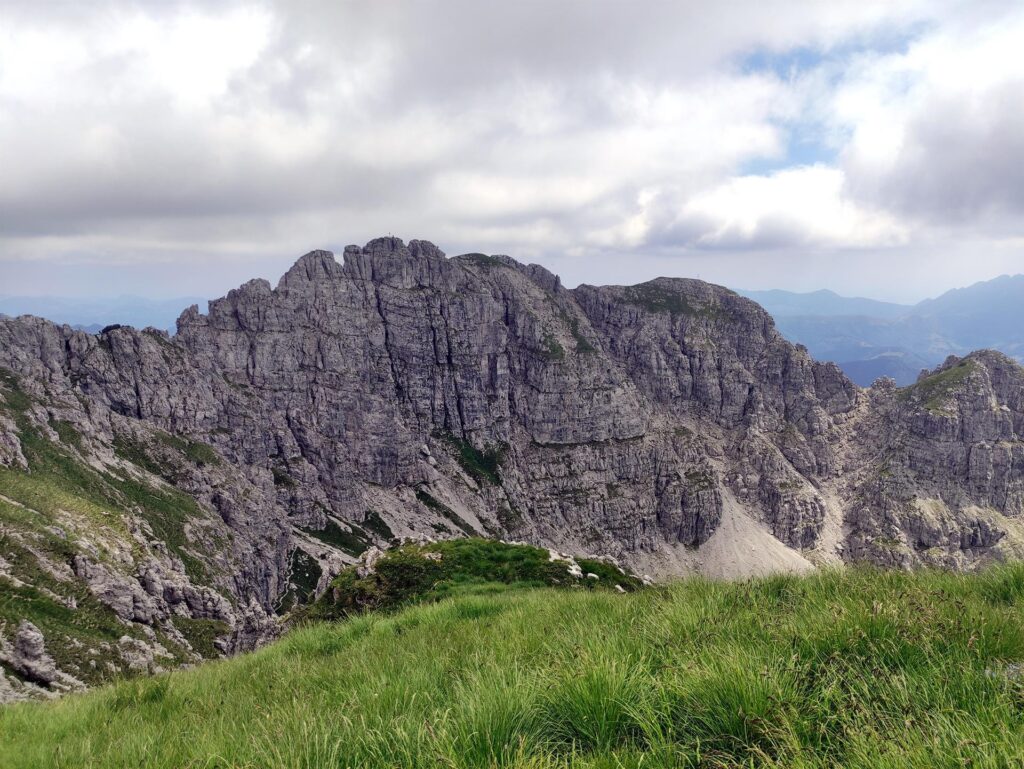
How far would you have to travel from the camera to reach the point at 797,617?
6281mm

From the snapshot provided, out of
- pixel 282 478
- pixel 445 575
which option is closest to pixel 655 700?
pixel 445 575

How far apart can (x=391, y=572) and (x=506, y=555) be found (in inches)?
274

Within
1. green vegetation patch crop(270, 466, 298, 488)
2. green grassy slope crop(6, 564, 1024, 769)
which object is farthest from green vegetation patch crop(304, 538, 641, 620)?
green vegetation patch crop(270, 466, 298, 488)

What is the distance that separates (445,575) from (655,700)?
21.9 meters

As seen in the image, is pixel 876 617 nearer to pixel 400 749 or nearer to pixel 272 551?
pixel 400 749

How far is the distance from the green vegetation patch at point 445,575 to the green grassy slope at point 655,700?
1369 centimetres

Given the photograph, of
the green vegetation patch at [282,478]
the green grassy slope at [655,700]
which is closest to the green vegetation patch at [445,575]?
the green grassy slope at [655,700]

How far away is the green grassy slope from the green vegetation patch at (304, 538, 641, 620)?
1369 centimetres

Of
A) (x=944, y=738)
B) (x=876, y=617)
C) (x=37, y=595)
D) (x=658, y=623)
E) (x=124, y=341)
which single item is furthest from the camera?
(x=124, y=341)

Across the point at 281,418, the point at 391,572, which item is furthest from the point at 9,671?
the point at 281,418

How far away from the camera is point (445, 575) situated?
25.0 metres

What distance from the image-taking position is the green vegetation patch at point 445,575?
70.4 ft

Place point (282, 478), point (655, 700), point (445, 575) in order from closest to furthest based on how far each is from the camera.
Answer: point (655, 700) < point (445, 575) < point (282, 478)

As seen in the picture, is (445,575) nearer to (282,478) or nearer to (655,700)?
(655,700)
